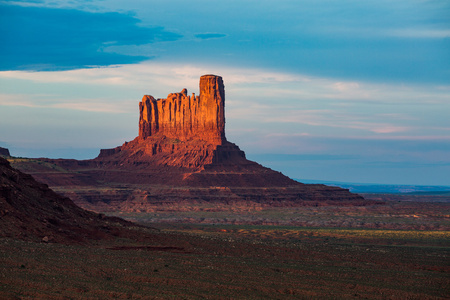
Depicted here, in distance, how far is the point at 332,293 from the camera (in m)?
40.3

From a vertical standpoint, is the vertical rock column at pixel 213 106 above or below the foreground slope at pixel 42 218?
above

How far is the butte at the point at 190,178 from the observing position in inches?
6147

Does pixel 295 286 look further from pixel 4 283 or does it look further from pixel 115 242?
pixel 115 242

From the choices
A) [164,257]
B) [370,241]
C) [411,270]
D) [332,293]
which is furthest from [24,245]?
[370,241]

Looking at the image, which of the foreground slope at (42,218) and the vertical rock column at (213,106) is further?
the vertical rock column at (213,106)

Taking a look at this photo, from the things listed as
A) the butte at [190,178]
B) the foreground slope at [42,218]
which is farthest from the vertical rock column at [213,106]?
the foreground slope at [42,218]

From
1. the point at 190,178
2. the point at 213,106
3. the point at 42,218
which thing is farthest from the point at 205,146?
the point at 42,218

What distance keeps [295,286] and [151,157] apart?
499ft

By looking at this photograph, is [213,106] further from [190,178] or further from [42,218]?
[42,218]

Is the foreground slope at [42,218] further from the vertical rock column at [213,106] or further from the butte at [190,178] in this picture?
the vertical rock column at [213,106]

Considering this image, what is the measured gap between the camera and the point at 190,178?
169875mm

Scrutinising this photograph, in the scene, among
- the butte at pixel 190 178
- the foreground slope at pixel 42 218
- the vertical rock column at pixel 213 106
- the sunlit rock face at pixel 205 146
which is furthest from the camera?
the vertical rock column at pixel 213 106

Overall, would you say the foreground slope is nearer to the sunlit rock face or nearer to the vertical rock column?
the sunlit rock face

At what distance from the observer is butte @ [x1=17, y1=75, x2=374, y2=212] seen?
15612cm
